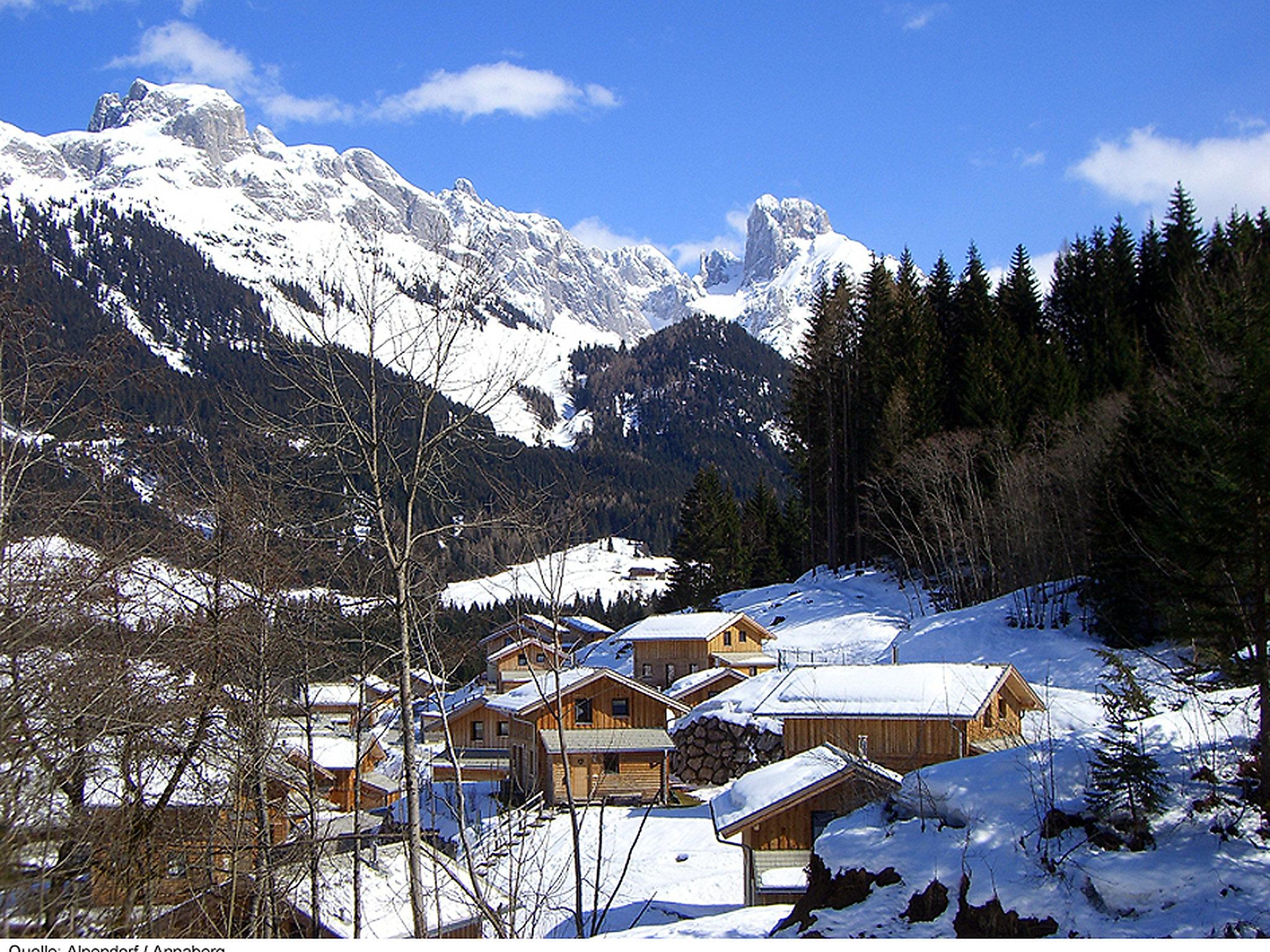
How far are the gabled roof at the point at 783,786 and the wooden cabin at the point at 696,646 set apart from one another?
81.7 feet

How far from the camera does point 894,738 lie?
23750 millimetres

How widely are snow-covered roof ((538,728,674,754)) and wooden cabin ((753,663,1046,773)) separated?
941 cm

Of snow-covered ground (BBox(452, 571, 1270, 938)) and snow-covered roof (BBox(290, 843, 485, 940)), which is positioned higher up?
snow-covered ground (BBox(452, 571, 1270, 938))

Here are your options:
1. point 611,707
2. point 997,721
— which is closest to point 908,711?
point 997,721

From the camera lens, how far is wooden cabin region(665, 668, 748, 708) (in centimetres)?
4138

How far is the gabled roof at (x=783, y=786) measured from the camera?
17.0m

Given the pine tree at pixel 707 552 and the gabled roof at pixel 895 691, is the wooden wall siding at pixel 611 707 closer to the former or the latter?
the gabled roof at pixel 895 691

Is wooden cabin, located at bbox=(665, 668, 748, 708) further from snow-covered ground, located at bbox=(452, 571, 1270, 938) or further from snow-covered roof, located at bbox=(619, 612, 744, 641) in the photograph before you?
snow-covered ground, located at bbox=(452, 571, 1270, 938)

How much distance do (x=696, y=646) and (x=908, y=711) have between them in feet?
72.0

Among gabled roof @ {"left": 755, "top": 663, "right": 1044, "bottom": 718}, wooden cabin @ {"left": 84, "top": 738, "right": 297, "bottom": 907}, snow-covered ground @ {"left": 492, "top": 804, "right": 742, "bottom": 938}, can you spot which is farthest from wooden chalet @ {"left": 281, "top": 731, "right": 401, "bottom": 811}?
wooden cabin @ {"left": 84, "top": 738, "right": 297, "bottom": 907}

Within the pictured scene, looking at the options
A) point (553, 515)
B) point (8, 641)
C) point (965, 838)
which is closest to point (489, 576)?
point (553, 515)

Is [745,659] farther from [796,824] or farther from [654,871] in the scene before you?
[796,824]

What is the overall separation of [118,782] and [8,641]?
4.88m

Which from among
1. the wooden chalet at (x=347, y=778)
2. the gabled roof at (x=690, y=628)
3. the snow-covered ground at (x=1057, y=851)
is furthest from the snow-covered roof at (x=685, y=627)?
the snow-covered ground at (x=1057, y=851)
